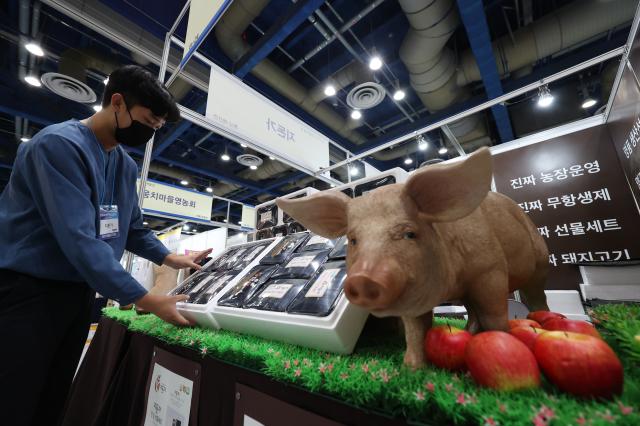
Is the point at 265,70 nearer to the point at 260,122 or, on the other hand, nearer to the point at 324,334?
the point at 260,122

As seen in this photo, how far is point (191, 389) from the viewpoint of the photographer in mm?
1021

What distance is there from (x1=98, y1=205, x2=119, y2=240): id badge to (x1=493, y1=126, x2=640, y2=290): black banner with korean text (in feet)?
12.4

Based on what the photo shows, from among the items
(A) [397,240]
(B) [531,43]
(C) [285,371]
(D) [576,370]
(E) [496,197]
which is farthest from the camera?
(B) [531,43]

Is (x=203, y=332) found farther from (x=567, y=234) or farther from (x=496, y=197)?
(x=567, y=234)

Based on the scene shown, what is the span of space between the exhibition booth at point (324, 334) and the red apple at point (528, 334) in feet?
0.27

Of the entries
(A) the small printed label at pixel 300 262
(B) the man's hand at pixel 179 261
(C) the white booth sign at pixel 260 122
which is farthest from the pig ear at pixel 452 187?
(C) the white booth sign at pixel 260 122

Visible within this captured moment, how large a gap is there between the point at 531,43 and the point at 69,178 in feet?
18.2

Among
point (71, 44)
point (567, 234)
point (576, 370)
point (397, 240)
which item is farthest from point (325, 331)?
point (71, 44)

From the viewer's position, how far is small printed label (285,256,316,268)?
1105mm

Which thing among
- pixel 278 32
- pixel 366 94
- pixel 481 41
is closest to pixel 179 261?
pixel 278 32

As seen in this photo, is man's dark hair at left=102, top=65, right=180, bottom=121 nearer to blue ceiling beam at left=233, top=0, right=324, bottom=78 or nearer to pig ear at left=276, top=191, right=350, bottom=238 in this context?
pig ear at left=276, top=191, right=350, bottom=238

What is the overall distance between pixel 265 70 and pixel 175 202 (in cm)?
342

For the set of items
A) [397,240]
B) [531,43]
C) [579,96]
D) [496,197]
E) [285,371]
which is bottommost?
[285,371]

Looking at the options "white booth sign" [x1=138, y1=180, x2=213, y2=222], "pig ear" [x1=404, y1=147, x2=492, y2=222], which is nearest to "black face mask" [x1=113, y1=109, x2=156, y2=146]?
"pig ear" [x1=404, y1=147, x2=492, y2=222]
